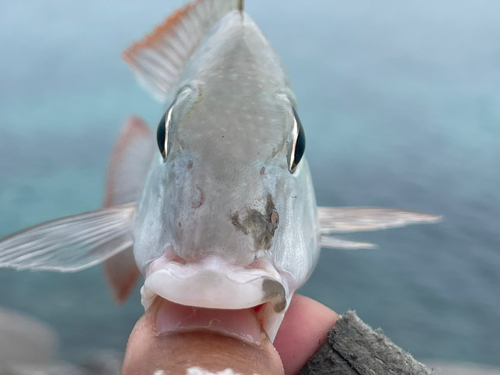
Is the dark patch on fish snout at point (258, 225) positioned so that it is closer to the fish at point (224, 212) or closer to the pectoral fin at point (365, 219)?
the fish at point (224, 212)

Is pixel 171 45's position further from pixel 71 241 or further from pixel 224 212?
pixel 224 212

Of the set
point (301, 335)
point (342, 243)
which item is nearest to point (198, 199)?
point (301, 335)

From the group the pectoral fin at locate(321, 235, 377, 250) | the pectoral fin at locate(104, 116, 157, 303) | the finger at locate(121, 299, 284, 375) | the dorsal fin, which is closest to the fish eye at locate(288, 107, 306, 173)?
the finger at locate(121, 299, 284, 375)

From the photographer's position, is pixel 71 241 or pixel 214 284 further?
pixel 71 241

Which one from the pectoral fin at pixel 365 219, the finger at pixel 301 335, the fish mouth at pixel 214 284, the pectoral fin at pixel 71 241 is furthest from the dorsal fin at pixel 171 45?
the fish mouth at pixel 214 284

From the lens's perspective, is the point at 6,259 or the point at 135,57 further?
the point at 135,57

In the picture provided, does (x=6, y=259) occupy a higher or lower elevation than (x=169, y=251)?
lower

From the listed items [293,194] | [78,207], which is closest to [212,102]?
[293,194]

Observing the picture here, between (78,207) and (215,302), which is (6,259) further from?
(78,207)
